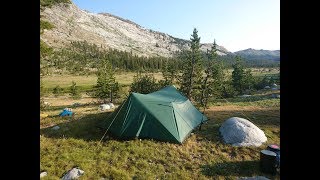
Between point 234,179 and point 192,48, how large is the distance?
3339 centimetres

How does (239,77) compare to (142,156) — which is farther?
(239,77)

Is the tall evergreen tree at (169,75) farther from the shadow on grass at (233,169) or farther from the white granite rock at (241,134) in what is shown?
the shadow on grass at (233,169)

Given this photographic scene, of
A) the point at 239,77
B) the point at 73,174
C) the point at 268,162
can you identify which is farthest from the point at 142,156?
the point at 239,77

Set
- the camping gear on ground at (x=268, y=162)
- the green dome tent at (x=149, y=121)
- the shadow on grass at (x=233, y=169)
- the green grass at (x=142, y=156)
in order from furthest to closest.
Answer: the green dome tent at (x=149, y=121)
the shadow on grass at (x=233, y=169)
the camping gear on ground at (x=268, y=162)
the green grass at (x=142, y=156)

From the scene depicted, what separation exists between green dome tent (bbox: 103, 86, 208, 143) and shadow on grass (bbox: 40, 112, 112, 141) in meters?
0.88

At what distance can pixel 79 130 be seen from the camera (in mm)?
18031

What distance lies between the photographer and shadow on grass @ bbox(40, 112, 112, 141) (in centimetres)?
1702

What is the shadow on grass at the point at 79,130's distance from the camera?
17.0 metres

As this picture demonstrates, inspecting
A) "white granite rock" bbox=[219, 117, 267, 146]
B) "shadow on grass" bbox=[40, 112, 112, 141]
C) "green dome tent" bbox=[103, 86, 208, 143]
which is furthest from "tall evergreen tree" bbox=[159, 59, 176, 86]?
"white granite rock" bbox=[219, 117, 267, 146]

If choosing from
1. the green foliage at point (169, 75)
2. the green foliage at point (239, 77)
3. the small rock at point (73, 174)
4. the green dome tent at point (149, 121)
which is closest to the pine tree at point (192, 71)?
the green foliage at point (169, 75)

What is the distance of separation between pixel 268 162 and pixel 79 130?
38.1 ft

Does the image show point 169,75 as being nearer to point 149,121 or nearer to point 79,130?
point 79,130
